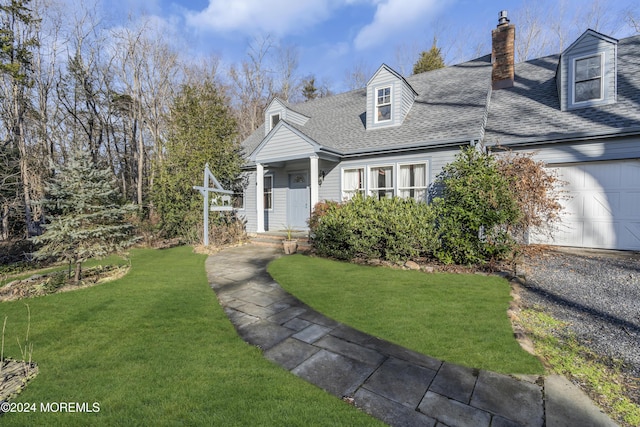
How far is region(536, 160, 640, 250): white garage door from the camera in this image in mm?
7449

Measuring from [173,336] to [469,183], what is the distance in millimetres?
6139

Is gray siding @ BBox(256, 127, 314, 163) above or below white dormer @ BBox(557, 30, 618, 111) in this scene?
below

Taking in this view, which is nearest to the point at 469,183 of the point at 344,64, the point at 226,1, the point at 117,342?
the point at 117,342

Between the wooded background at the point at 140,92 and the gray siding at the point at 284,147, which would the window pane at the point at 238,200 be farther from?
the gray siding at the point at 284,147

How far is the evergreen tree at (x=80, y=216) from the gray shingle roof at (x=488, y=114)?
6.04 metres

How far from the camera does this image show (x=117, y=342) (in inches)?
128

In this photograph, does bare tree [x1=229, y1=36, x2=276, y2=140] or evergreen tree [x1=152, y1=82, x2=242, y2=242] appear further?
bare tree [x1=229, y1=36, x2=276, y2=140]

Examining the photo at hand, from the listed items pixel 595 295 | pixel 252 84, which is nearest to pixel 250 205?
pixel 595 295

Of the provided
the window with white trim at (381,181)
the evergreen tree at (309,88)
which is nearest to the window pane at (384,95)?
the window with white trim at (381,181)

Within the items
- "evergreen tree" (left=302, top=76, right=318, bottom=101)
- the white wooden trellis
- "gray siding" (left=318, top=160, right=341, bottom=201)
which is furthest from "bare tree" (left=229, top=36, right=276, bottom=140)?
"gray siding" (left=318, top=160, right=341, bottom=201)

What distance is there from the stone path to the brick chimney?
11543 mm

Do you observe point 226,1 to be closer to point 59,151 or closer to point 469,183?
point 59,151

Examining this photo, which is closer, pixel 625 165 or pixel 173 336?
pixel 173 336

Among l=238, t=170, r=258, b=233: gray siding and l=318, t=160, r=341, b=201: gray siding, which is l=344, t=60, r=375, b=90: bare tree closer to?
l=238, t=170, r=258, b=233: gray siding
